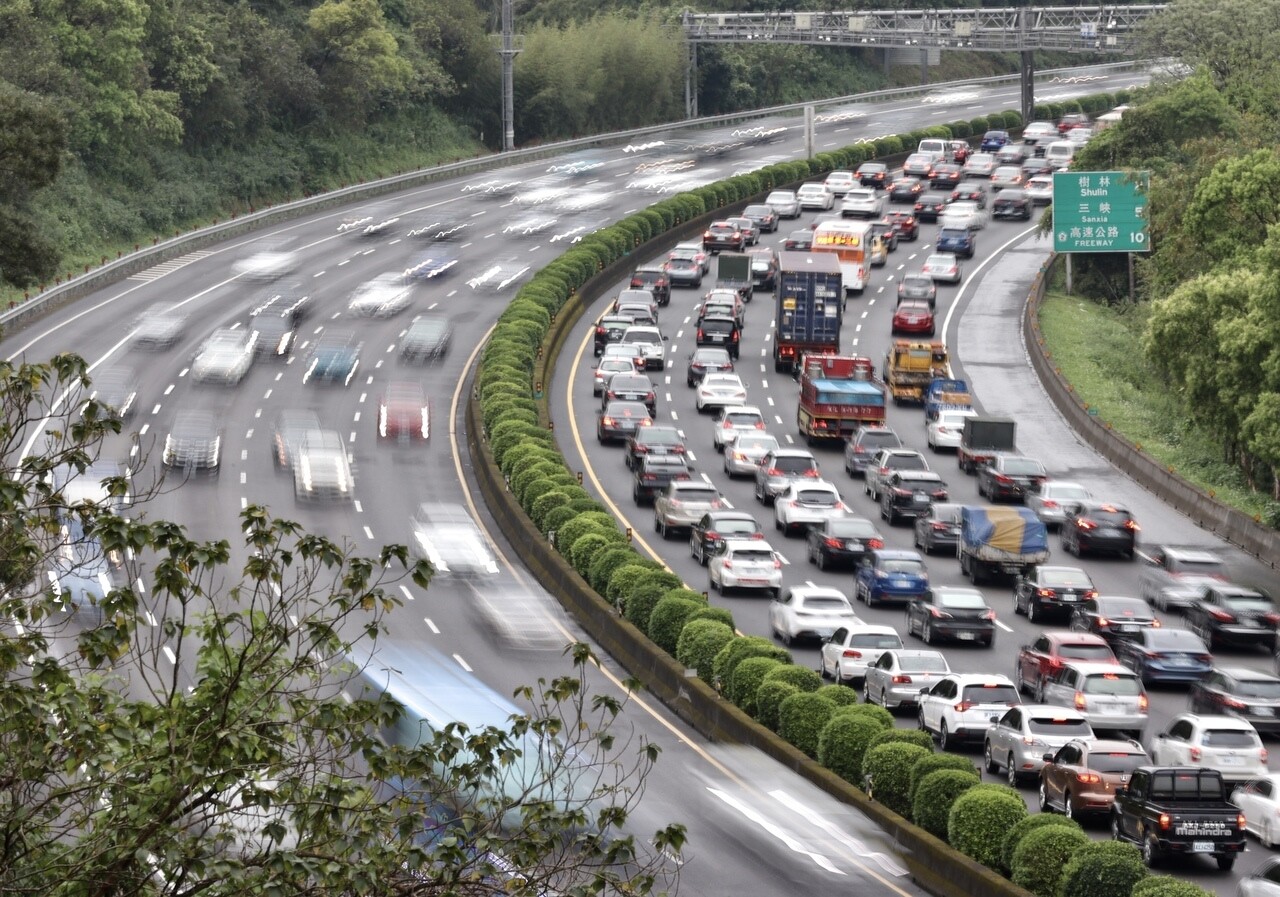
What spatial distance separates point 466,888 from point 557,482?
37.5m

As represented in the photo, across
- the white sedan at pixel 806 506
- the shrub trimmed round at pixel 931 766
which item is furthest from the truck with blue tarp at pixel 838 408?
the shrub trimmed round at pixel 931 766

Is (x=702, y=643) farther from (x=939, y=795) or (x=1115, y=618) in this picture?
(x=939, y=795)

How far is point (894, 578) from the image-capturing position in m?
44.6

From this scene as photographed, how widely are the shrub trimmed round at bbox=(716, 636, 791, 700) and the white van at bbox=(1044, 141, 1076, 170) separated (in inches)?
3164

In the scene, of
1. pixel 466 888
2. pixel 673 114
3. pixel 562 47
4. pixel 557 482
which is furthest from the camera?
pixel 673 114

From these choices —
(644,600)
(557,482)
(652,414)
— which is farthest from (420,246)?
(644,600)

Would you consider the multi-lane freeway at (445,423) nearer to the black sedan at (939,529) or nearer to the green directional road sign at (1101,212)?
the black sedan at (939,529)

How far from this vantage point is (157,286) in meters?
83.2

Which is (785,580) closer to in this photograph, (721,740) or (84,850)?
(721,740)

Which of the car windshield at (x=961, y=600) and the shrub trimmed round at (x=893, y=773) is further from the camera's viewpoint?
the car windshield at (x=961, y=600)

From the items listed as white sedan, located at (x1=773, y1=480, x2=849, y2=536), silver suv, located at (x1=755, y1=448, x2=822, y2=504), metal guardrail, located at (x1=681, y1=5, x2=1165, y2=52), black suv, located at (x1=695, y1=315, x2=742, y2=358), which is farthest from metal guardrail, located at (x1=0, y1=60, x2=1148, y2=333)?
black suv, located at (x1=695, y1=315, x2=742, y2=358)

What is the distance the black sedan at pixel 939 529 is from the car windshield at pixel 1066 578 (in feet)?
19.1

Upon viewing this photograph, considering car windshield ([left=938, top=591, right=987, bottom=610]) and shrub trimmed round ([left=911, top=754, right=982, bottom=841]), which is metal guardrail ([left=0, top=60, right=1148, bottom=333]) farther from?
shrub trimmed round ([left=911, top=754, right=982, bottom=841])

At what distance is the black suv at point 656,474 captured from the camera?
177ft
